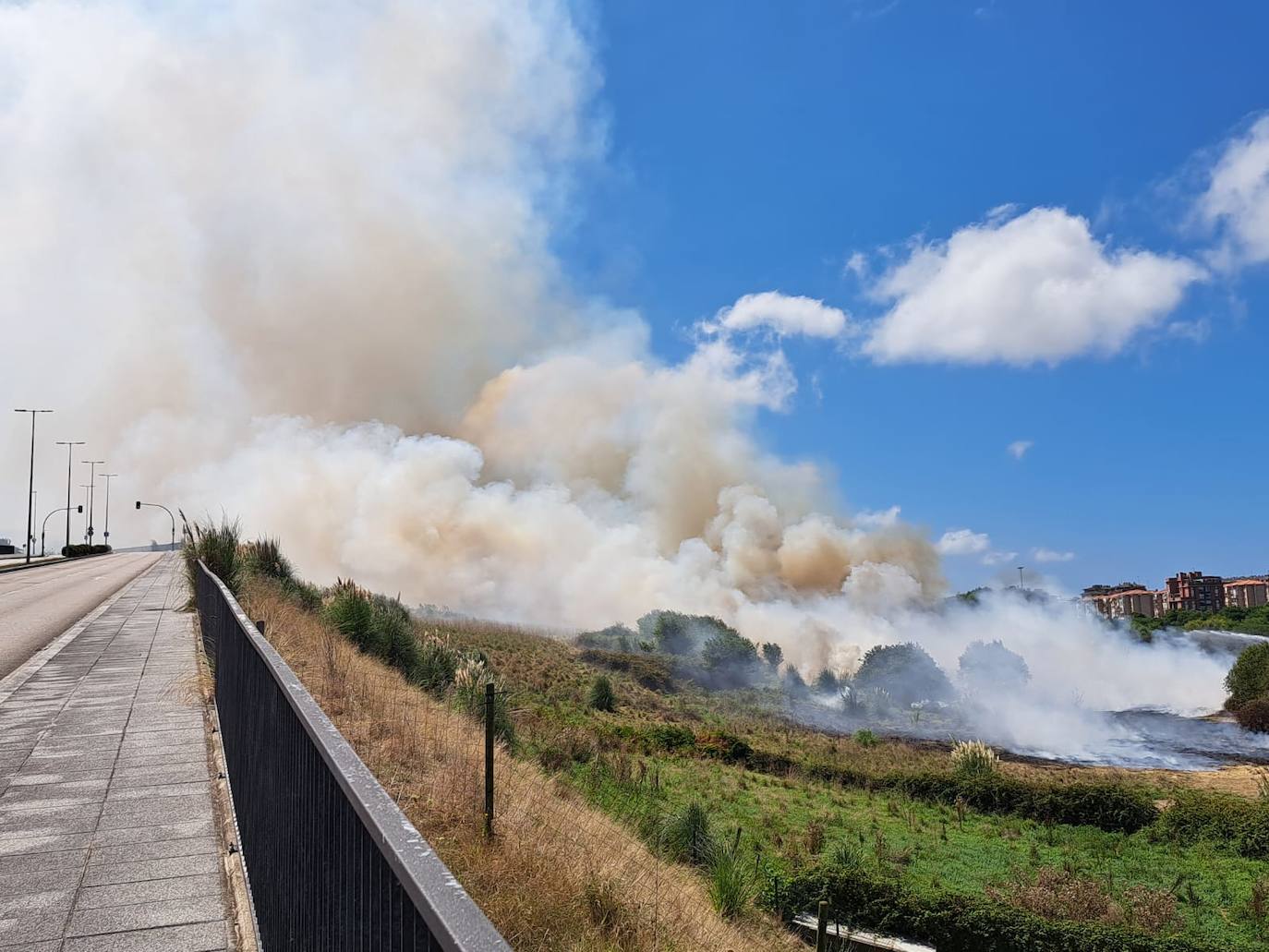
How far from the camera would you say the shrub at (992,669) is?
98.4 metres

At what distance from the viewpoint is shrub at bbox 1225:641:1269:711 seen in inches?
2714

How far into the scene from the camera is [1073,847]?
2858cm

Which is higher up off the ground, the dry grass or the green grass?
the dry grass

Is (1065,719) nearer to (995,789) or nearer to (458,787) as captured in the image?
(995,789)

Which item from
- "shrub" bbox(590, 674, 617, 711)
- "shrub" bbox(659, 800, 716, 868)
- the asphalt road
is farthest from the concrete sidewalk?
"shrub" bbox(590, 674, 617, 711)

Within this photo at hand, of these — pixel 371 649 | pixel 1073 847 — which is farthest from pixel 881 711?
pixel 371 649

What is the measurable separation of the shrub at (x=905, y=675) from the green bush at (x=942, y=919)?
7566cm

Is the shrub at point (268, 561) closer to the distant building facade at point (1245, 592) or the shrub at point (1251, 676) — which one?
the shrub at point (1251, 676)

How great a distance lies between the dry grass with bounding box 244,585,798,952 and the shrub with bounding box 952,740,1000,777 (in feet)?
94.4

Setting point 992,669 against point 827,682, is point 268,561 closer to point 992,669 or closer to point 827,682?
point 827,682

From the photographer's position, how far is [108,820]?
570 centimetres

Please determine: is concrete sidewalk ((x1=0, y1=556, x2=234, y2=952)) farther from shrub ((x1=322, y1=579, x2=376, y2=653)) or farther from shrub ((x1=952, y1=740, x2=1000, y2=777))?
shrub ((x1=952, y1=740, x2=1000, y2=777))

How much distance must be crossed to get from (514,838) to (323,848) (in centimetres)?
452

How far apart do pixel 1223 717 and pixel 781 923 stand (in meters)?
77.6
